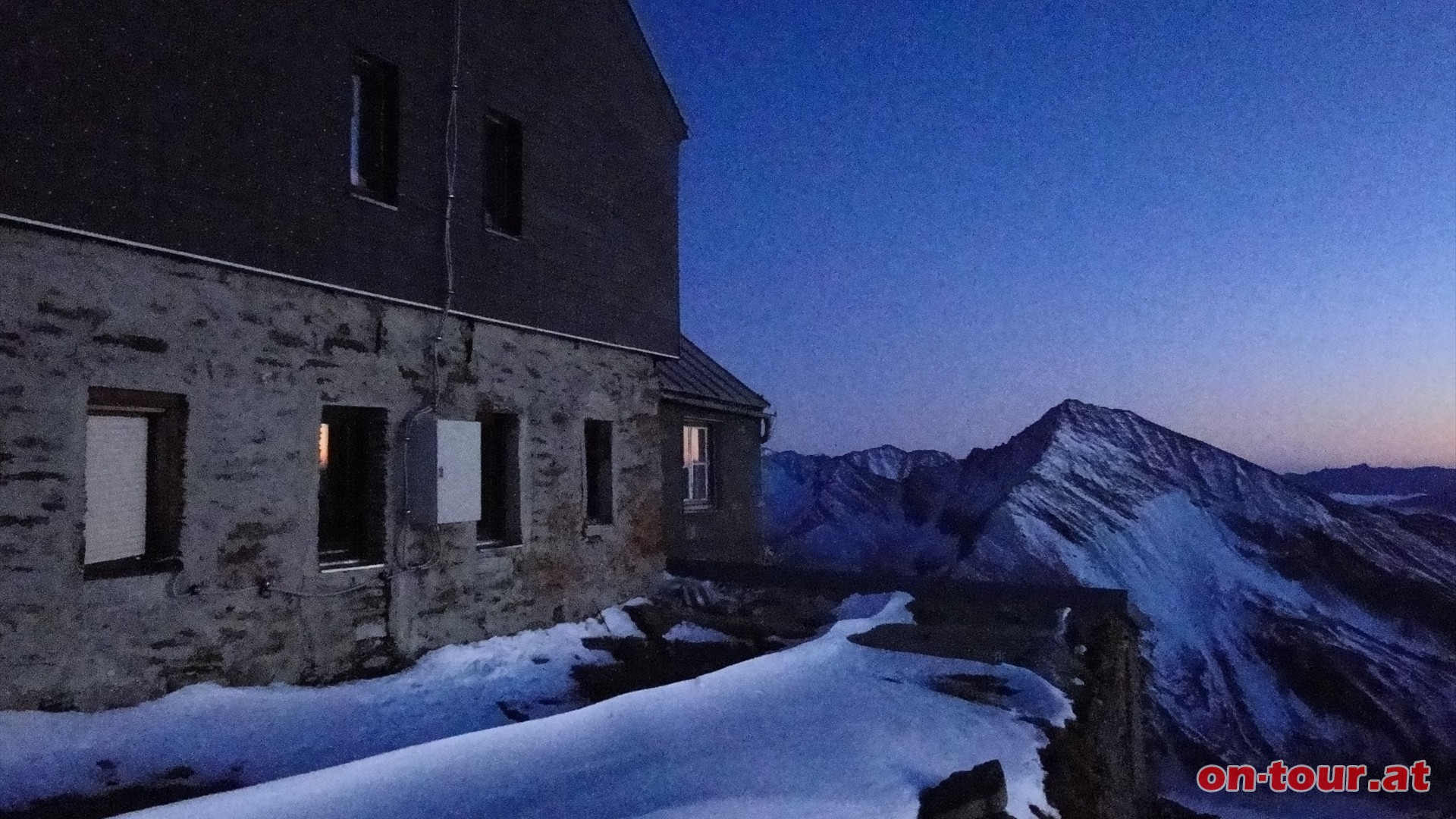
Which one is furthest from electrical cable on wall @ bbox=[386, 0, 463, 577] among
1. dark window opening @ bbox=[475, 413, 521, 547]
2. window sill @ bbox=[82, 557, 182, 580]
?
window sill @ bbox=[82, 557, 182, 580]

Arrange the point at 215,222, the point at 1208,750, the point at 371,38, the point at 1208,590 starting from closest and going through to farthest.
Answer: the point at 215,222, the point at 371,38, the point at 1208,750, the point at 1208,590

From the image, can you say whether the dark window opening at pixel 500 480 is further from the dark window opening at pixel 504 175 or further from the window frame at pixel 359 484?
the dark window opening at pixel 504 175

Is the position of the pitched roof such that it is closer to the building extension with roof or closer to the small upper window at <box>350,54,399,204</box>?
the building extension with roof

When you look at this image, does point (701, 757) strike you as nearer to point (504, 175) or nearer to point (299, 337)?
point (299, 337)

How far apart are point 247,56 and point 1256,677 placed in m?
21.9

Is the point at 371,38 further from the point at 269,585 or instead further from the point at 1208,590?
the point at 1208,590

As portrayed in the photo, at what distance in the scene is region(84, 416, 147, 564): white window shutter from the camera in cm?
534

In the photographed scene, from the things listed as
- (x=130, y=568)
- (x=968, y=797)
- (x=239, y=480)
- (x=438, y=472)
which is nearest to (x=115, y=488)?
(x=130, y=568)

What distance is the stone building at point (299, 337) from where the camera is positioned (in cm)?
501

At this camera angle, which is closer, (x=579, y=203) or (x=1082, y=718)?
(x=1082, y=718)

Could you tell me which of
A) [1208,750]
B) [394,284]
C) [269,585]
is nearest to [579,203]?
[394,284]

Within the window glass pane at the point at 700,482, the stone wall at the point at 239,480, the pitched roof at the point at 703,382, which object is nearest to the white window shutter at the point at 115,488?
the stone wall at the point at 239,480

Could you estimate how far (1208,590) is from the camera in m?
22.3

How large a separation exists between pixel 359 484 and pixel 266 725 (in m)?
2.31
